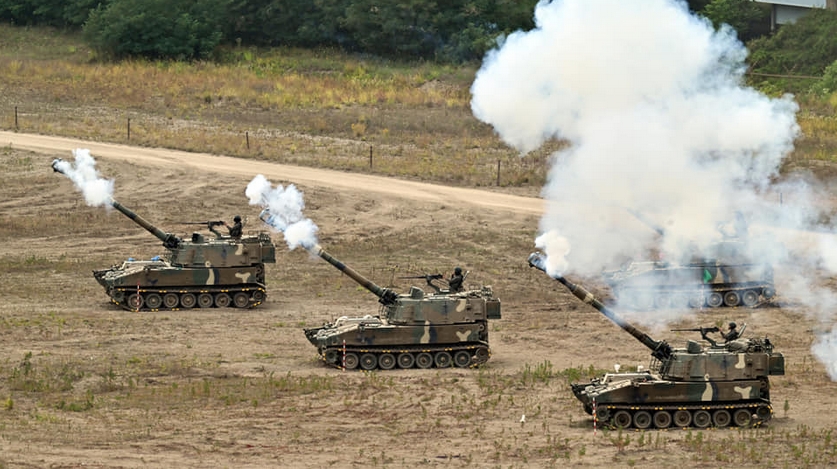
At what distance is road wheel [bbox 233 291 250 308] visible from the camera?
43844 mm

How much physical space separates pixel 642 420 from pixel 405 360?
7926mm

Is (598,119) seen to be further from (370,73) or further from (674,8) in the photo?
(370,73)

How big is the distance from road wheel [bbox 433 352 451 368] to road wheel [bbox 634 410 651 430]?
287 inches

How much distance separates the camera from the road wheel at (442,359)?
36375mm

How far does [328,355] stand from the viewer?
Answer: 117 ft

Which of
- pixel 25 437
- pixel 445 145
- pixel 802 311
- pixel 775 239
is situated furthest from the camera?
pixel 445 145

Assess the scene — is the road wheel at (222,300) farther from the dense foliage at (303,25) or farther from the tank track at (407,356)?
the dense foliage at (303,25)

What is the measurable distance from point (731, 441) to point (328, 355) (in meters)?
11.3

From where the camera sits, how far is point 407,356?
36344 millimetres

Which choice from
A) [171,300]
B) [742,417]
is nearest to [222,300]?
[171,300]

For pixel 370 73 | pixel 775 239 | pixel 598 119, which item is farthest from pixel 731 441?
pixel 370 73

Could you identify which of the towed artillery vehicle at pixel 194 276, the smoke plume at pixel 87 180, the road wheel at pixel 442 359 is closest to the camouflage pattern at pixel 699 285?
the road wheel at pixel 442 359

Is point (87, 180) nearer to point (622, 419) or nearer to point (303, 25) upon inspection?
point (622, 419)

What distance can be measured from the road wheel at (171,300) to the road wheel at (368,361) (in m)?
9.76
